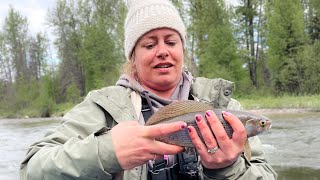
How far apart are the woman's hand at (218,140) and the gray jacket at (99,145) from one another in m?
0.17

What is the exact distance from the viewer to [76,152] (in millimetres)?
2197

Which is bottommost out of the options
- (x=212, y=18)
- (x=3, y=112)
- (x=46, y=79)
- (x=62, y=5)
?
(x=3, y=112)

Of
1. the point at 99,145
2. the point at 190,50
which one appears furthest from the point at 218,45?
the point at 99,145

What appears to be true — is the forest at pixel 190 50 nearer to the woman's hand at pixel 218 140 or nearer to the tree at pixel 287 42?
the tree at pixel 287 42

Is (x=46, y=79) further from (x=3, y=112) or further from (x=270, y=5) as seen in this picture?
(x=270, y=5)

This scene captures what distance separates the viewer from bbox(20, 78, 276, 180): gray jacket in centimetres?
215

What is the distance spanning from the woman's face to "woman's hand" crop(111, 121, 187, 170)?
1102mm

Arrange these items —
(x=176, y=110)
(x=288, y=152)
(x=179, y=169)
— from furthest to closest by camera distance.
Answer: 1. (x=288, y=152)
2. (x=179, y=169)
3. (x=176, y=110)

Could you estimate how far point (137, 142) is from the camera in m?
2.03

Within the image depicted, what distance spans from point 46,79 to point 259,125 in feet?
183

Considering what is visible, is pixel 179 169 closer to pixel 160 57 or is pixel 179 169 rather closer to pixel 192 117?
pixel 192 117

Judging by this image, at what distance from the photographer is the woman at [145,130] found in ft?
6.89

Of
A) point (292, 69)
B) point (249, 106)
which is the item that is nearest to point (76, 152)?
point (249, 106)

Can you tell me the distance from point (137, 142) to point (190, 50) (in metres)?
35.4
